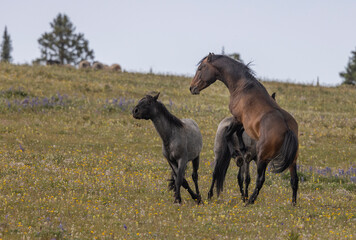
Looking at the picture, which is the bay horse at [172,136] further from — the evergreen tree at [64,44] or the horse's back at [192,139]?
the evergreen tree at [64,44]

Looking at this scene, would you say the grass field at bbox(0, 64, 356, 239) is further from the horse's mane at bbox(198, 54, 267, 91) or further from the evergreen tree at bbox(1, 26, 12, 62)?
the evergreen tree at bbox(1, 26, 12, 62)

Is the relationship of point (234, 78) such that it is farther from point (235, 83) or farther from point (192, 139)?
point (192, 139)

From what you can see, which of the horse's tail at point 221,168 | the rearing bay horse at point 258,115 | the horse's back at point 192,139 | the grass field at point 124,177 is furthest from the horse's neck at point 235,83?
the grass field at point 124,177

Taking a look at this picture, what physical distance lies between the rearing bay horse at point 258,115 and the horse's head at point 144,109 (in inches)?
49.5

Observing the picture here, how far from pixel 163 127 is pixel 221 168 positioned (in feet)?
7.52

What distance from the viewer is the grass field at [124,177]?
874 cm

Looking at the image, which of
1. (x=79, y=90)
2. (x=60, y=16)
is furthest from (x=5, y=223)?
(x=60, y=16)

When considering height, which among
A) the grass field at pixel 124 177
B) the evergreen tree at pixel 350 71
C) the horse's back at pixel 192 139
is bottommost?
the grass field at pixel 124 177

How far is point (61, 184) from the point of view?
1227 centimetres

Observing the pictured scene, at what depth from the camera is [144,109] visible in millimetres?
11195

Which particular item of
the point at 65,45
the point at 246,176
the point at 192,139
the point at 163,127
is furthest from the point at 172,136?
the point at 65,45

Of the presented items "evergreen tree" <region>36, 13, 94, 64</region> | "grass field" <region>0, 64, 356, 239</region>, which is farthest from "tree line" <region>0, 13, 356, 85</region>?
"grass field" <region>0, 64, 356, 239</region>

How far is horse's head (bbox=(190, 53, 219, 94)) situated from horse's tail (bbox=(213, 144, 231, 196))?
99.0 inches

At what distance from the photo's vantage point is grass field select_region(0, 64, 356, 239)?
8742 mm
